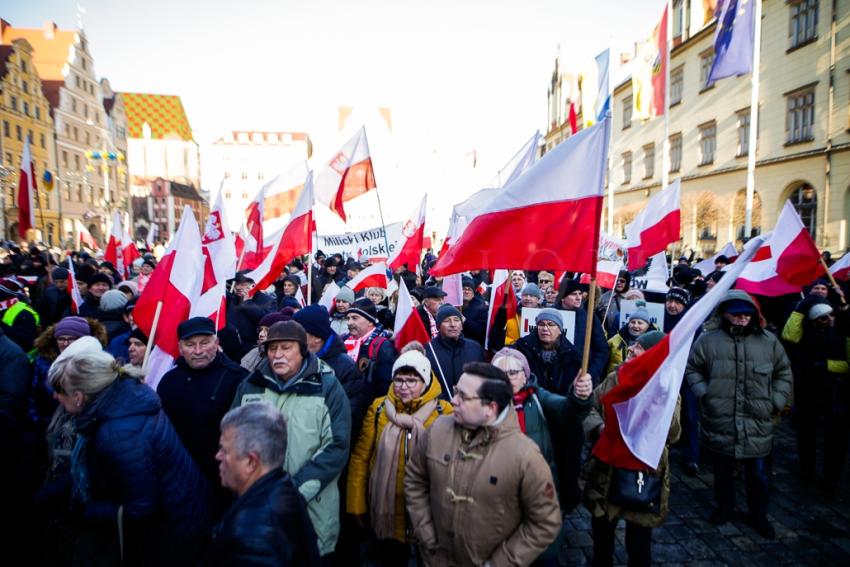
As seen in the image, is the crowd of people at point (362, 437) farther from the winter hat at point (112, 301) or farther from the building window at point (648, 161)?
the building window at point (648, 161)

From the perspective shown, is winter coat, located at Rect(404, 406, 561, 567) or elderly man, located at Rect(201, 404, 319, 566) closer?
elderly man, located at Rect(201, 404, 319, 566)

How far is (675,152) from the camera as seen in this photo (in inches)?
1137

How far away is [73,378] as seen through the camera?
2.52 meters

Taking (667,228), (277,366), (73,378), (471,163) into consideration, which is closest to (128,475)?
(73,378)

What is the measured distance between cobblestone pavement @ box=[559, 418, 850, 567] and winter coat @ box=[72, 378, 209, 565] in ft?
9.29

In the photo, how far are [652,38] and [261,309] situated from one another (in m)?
21.1

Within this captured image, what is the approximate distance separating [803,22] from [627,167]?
1409 cm

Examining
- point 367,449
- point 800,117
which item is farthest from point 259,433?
point 800,117

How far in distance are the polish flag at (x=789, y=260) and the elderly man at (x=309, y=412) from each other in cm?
514

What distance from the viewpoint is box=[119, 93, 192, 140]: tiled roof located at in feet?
283

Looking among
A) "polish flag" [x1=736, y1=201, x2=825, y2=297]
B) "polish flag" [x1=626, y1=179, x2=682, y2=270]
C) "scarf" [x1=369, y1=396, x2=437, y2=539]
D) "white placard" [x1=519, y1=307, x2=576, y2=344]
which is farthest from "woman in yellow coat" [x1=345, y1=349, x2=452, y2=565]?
"polish flag" [x1=626, y1=179, x2=682, y2=270]

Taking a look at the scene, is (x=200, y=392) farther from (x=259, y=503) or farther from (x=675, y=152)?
(x=675, y=152)

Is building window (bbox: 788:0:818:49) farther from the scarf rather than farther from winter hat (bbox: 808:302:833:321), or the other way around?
the scarf

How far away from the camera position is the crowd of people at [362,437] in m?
2.46
